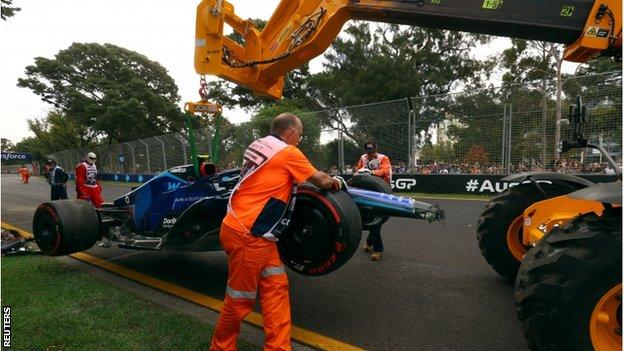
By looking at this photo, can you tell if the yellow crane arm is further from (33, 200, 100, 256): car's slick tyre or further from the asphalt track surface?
the asphalt track surface

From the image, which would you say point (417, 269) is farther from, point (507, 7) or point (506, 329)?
point (507, 7)

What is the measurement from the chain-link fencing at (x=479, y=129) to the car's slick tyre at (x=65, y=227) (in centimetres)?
917

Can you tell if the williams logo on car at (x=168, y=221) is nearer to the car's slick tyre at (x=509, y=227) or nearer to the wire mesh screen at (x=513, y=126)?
the car's slick tyre at (x=509, y=227)

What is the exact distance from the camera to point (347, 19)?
423 centimetres

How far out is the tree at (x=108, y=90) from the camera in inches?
1420

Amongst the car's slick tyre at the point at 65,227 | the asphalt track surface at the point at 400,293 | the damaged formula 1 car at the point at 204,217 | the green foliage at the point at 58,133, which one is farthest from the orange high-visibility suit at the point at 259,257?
the green foliage at the point at 58,133

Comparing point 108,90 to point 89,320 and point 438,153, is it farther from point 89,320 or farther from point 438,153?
point 89,320

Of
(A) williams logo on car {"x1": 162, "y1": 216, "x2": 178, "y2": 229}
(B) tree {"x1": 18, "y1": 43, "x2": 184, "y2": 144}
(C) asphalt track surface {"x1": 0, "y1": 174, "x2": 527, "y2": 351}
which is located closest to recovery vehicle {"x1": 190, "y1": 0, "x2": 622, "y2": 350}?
(C) asphalt track surface {"x1": 0, "y1": 174, "x2": 527, "y2": 351}

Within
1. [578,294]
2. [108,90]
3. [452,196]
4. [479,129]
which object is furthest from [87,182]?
[108,90]

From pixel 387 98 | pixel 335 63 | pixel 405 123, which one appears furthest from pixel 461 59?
pixel 405 123

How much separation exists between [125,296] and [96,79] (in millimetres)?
37894

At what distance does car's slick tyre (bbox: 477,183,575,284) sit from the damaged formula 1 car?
88cm

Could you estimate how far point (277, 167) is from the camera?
10.1ft

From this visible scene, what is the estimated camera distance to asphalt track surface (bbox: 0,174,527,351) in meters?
3.28
